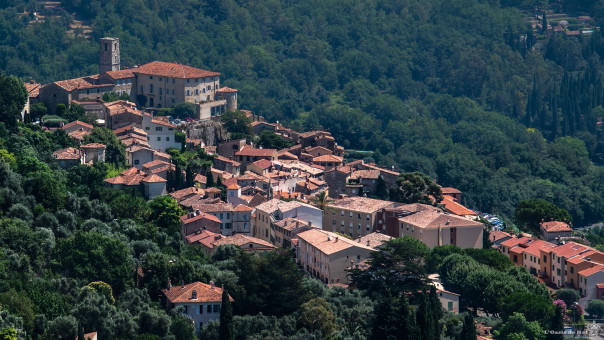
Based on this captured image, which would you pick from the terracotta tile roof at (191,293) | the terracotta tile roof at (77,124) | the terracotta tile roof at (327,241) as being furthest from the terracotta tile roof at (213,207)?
the terracotta tile roof at (191,293)

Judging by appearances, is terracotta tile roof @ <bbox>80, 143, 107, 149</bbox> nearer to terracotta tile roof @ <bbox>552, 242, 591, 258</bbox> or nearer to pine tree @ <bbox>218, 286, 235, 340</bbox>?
pine tree @ <bbox>218, 286, 235, 340</bbox>

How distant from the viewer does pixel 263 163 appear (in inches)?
3659

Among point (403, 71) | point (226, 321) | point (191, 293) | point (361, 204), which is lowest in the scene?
point (403, 71)

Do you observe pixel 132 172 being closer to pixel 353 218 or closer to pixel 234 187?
pixel 234 187

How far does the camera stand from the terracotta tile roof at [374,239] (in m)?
78.9

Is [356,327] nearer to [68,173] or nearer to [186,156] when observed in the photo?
[68,173]

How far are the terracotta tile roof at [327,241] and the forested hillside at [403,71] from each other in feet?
141

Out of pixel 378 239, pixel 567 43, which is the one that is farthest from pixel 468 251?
pixel 567 43

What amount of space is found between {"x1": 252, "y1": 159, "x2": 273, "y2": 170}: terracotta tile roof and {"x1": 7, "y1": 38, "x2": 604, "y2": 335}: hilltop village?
9cm

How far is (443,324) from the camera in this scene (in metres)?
68.8

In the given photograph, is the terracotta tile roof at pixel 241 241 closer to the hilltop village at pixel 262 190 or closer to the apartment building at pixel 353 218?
the hilltop village at pixel 262 190

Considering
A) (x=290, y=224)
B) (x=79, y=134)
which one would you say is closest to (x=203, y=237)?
(x=290, y=224)

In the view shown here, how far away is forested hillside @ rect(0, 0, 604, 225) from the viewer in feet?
438

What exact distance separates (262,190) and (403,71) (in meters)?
85.9
